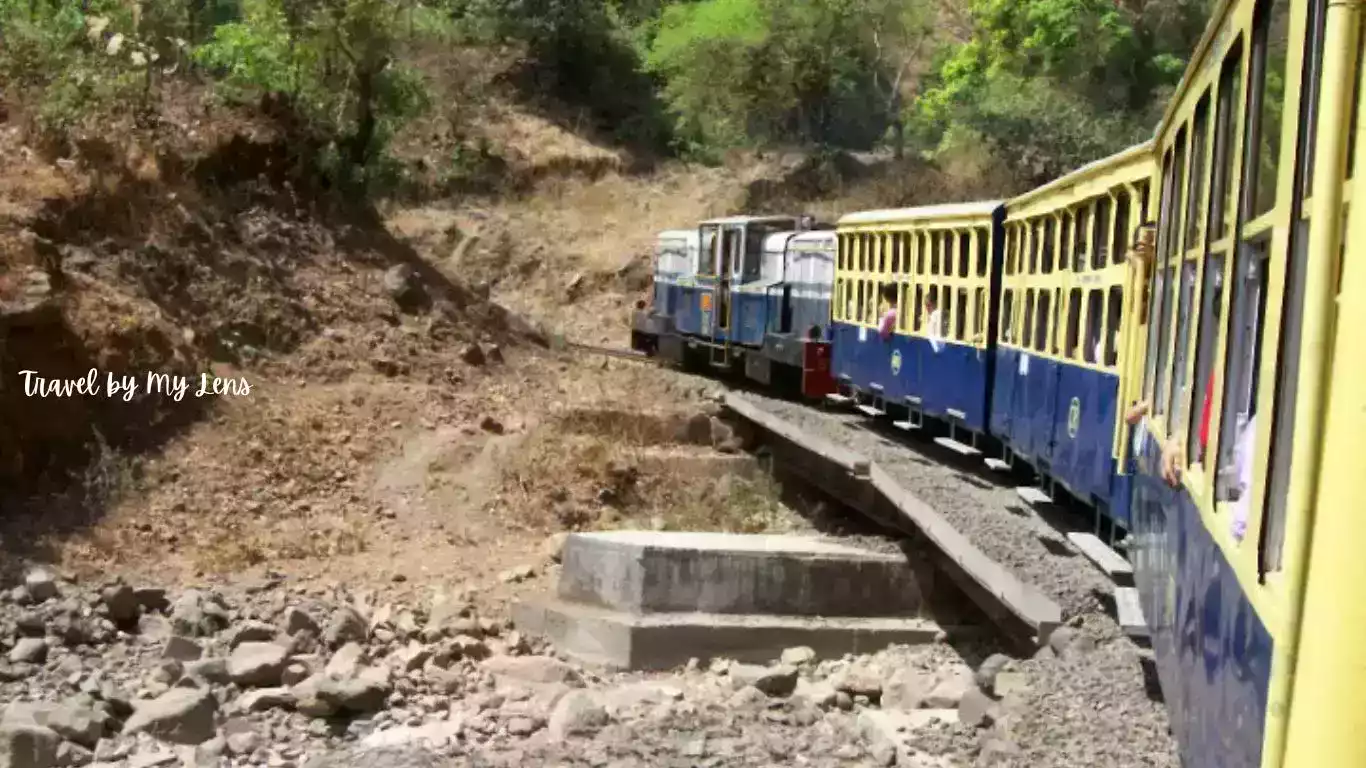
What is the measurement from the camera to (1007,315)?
12.7 meters

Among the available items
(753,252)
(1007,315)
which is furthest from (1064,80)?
(1007,315)

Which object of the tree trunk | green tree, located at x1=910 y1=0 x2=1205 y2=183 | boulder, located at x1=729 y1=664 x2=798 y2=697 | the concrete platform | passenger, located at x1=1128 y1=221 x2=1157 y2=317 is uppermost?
green tree, located at x1=910 y1=0 x2=1205 y2=183

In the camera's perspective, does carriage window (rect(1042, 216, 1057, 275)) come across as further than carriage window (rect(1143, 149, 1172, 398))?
Yes

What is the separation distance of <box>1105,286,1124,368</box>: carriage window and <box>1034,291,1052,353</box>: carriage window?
1882 mm

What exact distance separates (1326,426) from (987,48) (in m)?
45.6

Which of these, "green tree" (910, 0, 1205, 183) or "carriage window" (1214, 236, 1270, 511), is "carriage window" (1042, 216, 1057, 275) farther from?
"green tree" (910, 0, 1205, 183)

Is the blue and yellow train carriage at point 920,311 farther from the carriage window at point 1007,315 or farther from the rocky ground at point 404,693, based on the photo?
the rocky ground at point 404,693

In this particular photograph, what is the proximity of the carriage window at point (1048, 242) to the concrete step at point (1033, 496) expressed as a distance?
170 centimetres

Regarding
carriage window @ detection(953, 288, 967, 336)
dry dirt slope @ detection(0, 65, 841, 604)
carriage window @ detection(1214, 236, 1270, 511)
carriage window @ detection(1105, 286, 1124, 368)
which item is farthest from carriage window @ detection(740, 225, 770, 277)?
carriage window @ detection(1214, 236, 1270, 511)

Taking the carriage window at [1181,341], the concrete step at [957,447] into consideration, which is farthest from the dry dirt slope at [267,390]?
the carriage window at [1181,341]

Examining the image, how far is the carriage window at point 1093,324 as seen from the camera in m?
9.64

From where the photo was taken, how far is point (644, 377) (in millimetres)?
21141

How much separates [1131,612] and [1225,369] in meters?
3.70

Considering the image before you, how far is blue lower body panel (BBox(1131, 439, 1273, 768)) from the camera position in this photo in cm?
305
